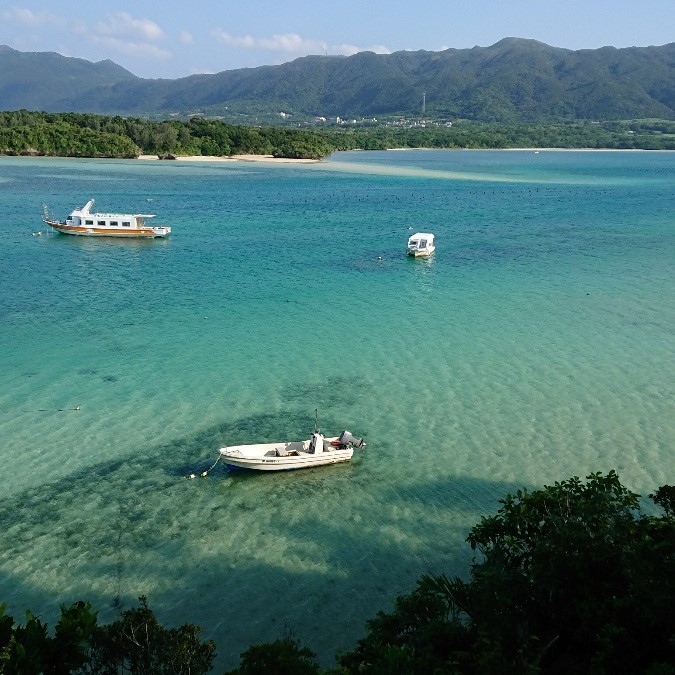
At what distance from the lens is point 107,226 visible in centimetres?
5128

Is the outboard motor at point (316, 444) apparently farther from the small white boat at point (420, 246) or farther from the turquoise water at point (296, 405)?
the small white boat at point (420, 246)

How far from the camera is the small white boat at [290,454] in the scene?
16.9m

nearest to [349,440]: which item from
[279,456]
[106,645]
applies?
[279,456]

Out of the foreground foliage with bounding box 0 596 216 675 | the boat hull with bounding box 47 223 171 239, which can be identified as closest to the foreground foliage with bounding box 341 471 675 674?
the foreground foliage with bounding box 0 596 216 675

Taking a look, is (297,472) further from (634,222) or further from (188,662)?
(634,222)

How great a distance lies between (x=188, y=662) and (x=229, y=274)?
31.8 m

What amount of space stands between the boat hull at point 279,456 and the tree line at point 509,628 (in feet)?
25.3

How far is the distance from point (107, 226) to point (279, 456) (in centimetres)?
3914

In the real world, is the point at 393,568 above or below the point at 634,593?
below

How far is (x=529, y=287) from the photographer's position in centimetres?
3684

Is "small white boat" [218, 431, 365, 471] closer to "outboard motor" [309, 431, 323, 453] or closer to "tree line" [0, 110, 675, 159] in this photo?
"outboard motor" [309, 431, 323, 453]

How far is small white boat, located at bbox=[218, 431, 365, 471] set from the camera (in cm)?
1689

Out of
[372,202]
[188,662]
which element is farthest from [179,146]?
[188,662]

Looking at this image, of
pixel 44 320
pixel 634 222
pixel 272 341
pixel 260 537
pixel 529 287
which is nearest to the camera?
pixel 260 537
